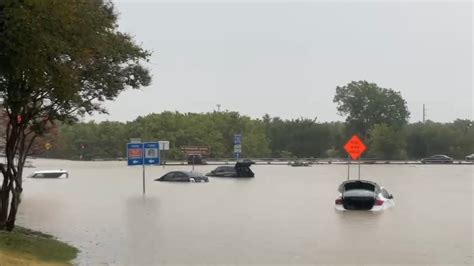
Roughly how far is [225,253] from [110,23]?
705 centimetres

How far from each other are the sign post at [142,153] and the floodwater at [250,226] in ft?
6.81

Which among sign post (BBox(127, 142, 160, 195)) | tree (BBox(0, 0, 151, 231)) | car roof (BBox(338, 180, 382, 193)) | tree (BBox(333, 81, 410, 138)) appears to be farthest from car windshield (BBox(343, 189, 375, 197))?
tree (BBox(333, 81, 410, 138))

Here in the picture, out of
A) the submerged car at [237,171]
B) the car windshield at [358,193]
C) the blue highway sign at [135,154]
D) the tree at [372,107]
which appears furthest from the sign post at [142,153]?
the tree at [372,107]

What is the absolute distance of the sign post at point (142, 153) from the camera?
121 ft

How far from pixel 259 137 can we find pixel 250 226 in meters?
94.3

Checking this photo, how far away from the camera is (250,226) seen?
74.9 feet

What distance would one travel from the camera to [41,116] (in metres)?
19.9

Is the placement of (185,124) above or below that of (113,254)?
above

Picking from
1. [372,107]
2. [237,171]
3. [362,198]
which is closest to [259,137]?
[372,107]

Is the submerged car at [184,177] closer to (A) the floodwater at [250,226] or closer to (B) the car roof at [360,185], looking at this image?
(A) the floodwater at [250,226]

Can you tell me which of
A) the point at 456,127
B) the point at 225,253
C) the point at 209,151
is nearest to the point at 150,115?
the point at 209,151

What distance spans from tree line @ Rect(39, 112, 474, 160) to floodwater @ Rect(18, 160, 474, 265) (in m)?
70.3

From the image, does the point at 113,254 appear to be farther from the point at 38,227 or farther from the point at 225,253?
the point at 38,227

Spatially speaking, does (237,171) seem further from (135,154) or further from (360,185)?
(360,185)
